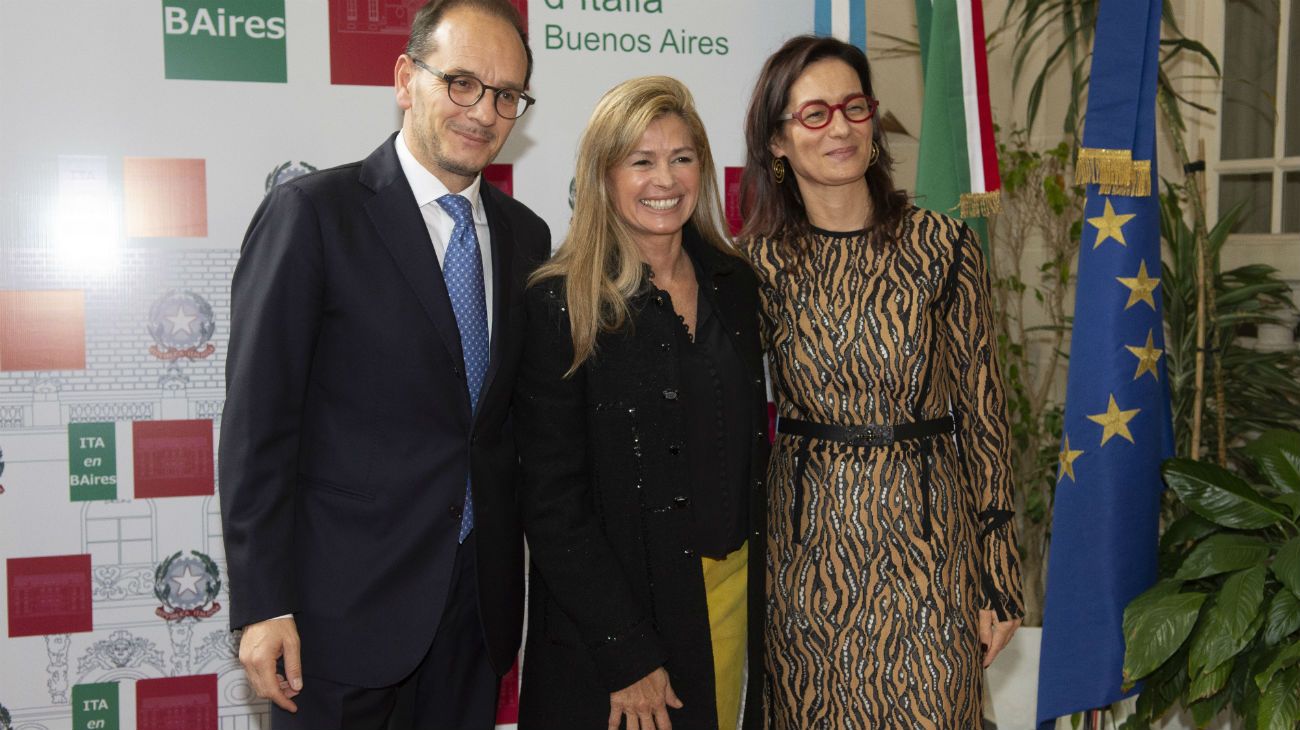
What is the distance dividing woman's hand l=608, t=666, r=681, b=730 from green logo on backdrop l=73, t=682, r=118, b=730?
158 cm

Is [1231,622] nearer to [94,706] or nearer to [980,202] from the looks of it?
[980,202]

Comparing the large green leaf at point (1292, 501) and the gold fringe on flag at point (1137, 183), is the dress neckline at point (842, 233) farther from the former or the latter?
the large green leaf at point (1292, 501)

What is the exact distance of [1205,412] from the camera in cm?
361

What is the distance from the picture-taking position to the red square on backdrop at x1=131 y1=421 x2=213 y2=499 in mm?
2826

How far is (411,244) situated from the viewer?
1925mm

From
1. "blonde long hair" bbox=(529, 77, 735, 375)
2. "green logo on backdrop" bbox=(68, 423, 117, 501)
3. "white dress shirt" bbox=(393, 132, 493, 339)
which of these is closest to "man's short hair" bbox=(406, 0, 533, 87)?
"white dress shirt" bbox=(393, 132, 493, 339)

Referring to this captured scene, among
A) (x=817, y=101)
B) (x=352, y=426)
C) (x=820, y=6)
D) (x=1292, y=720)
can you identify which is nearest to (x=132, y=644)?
(x=352, y=426)

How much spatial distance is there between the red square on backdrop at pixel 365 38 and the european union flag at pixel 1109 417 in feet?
5.85

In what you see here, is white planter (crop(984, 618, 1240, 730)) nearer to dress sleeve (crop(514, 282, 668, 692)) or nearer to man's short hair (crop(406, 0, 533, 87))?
dress sleeve (crop(514, 282, 668, 692))

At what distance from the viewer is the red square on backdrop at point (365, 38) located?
287 centimetres

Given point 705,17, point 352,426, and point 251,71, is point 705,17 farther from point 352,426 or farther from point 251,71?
point 352,426

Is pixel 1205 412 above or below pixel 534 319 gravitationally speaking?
below

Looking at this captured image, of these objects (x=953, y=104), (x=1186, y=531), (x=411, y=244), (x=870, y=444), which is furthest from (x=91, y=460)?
(x=1186, y=531)

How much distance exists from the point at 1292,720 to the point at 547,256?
77.0 inches
